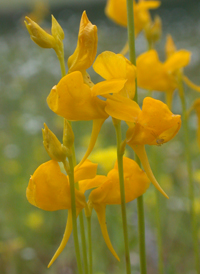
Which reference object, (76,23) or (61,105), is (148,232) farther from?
(76,23)

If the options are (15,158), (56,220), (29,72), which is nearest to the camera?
(56,220)

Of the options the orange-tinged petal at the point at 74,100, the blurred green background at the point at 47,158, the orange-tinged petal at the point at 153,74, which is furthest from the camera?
the blurred green background at the point at 47,158

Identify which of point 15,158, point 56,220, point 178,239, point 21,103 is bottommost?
point 178,239

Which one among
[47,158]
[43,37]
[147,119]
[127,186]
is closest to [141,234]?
[127,186]

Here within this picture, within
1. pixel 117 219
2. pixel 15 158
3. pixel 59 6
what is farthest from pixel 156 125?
pixel 59 6

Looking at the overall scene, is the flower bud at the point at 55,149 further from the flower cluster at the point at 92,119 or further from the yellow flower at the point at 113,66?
the yellow flower at the point at 113,66

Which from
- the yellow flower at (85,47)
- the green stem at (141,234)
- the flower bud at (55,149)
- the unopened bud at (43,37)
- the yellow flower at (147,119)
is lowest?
the green stem at (141,234)

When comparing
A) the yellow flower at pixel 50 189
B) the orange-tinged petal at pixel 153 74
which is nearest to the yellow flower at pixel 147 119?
the yellow flower at pixel 50 189
